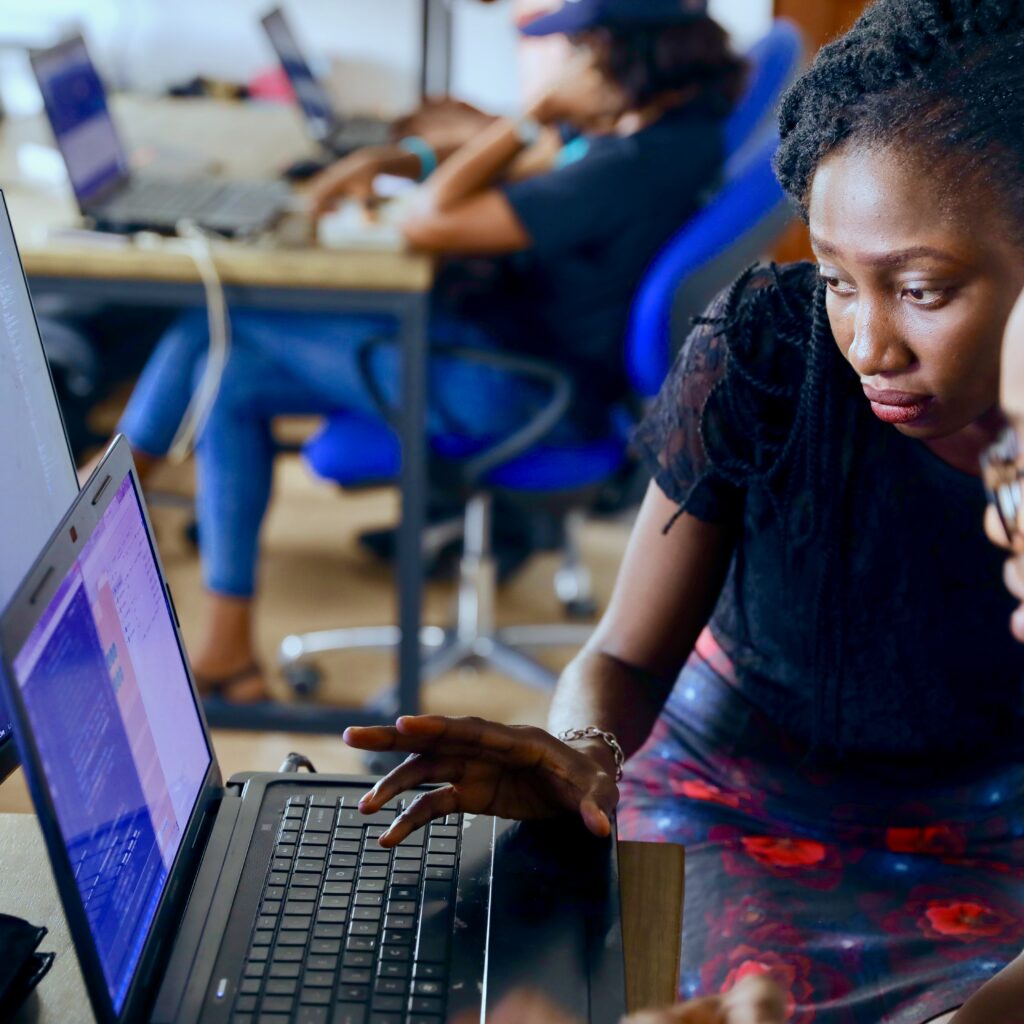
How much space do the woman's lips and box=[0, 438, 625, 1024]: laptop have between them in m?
0.32

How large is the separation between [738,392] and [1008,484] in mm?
530

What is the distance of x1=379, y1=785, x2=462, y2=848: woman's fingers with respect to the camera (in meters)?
0.81

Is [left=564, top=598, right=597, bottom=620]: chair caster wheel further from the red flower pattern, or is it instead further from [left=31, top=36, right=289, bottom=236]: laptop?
the red flower pattern

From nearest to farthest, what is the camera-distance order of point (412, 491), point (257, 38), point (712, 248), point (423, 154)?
1. point (712, 248)
2. point (412, 491)
3. point (423, 154)
4. point (257, 38)

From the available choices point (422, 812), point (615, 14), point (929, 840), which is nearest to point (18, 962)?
point (422, 812)

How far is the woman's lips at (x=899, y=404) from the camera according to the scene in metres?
0.88

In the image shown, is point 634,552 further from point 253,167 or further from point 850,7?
point 850,7

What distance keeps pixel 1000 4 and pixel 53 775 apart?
0.68m

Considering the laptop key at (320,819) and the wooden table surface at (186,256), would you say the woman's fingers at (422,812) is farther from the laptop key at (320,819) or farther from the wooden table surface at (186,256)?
the wooden table surface at (186,256)

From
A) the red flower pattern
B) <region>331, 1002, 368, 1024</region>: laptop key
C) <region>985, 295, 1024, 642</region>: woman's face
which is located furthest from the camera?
the red flower pattern

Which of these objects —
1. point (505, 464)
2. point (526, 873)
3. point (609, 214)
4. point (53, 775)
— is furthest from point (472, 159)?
point (53, 775)

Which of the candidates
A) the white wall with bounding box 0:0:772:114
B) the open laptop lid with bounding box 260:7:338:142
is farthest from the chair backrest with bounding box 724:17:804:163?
the white wall with bounding box 0:0:772:114

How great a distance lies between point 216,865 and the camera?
0.82 metres

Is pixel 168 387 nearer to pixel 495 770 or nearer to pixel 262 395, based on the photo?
pixel 262 395
